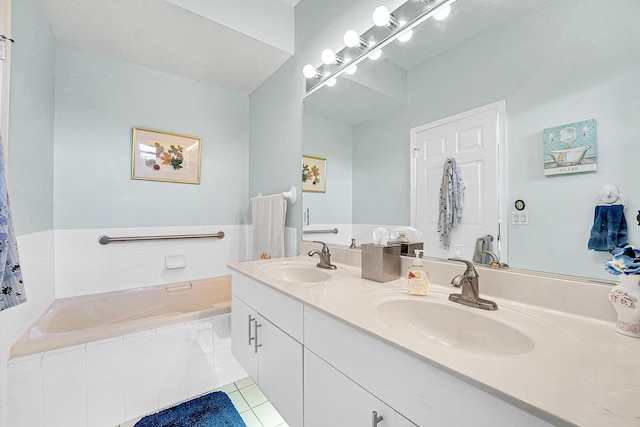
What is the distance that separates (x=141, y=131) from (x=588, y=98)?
2.56 m

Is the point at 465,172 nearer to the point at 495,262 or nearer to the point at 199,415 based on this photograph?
the point at 495,262

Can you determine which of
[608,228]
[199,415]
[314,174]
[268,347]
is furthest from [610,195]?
[199,415]

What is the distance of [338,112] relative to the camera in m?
1.59

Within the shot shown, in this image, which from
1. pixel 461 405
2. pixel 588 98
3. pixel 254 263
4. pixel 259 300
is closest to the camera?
pixel 461 405

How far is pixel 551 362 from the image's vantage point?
0.51 metres

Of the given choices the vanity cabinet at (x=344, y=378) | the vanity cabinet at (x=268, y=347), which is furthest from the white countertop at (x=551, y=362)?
the vanity cabinet at (x=268, y=347)

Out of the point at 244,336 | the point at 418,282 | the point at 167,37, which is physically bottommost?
the point at 244,336

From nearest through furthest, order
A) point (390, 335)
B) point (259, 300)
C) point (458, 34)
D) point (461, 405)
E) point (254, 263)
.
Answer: point (461, 405) < point (390, 335) < point (458, 34) < point (259, 300) < point (254, 263)

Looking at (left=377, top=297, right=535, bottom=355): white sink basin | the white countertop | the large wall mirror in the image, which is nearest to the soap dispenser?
A: (left=377, top=297, right=535, bottom=355): white sink basin

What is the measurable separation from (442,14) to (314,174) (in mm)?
1013

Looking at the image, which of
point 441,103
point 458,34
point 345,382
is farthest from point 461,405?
point 458,34

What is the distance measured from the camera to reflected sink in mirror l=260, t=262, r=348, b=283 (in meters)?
1.43

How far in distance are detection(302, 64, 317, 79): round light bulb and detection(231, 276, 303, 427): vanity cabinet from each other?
52.2 inches

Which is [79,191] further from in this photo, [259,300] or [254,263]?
[259,300]
